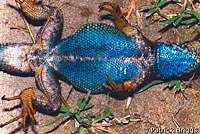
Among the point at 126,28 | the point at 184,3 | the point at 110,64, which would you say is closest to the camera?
the point at 110,64

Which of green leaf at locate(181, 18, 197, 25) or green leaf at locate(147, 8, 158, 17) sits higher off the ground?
green leaf at locate(147, 8, 158, 17)

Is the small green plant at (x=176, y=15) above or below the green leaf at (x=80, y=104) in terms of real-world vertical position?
above

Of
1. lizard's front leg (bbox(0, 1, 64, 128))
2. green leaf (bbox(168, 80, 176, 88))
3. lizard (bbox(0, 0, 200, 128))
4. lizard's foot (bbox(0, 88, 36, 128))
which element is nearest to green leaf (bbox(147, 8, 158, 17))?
lizard (bbox(0, 0, 200, 128))

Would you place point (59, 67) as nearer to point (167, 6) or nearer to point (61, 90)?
point (61, 90)

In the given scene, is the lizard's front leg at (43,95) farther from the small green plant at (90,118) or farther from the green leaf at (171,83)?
the green leaf at (171,83)

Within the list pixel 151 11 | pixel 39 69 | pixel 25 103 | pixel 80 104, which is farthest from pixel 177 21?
pixel 25 103

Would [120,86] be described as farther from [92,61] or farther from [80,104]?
[80,104]

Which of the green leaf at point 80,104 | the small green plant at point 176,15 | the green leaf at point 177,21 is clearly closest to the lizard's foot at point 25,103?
the green leaf at point 80,104

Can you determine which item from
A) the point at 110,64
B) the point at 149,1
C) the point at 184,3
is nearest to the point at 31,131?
the point at 110,64

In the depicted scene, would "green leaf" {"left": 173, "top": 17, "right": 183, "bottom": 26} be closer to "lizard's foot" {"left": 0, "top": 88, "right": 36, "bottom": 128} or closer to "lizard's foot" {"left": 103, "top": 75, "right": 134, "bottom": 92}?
→ "lizard's foot" {"left": 103, "top": 75, "right": 134, "bottom": 92}
